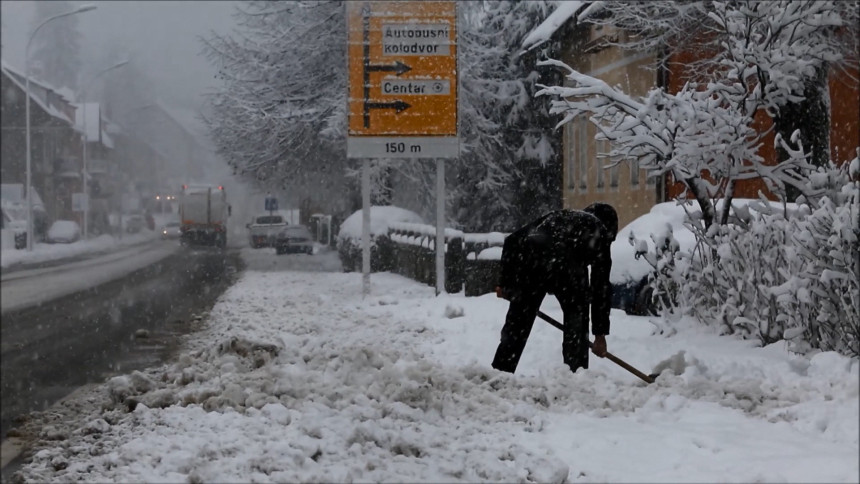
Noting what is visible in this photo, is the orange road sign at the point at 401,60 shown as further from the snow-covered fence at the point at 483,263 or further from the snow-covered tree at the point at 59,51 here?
the snow-covered tree at the point at 59,51

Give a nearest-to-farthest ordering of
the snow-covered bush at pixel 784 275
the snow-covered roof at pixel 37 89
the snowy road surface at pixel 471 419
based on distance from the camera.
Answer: the snowy road surface at pixel 471 419, the snow-covered bush at pixel 784 275, the snow-covered roof at pixel 37 89

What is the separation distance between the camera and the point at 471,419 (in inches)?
265

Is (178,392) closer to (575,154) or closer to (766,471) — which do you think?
(766,471)

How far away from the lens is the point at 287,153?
29.1 meters

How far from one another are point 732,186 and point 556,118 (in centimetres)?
1996

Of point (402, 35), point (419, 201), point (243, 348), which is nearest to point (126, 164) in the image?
point (419, 201)

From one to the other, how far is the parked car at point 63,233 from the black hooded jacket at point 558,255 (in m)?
48.0

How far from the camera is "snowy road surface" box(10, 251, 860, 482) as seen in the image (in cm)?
536

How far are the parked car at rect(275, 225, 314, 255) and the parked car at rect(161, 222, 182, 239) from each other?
31.1 meters

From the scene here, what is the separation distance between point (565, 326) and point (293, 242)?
3254cm

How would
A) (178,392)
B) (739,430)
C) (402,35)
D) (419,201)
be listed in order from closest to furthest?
(739,430) < (178,392) < (402,35) < (419,201)

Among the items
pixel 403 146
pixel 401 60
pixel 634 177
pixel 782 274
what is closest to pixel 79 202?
pixel 634 177

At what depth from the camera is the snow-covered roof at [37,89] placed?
5483cm

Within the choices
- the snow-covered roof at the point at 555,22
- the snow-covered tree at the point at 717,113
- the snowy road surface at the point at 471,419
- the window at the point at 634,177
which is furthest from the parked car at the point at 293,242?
the snowy road surface at the point at 471,419
